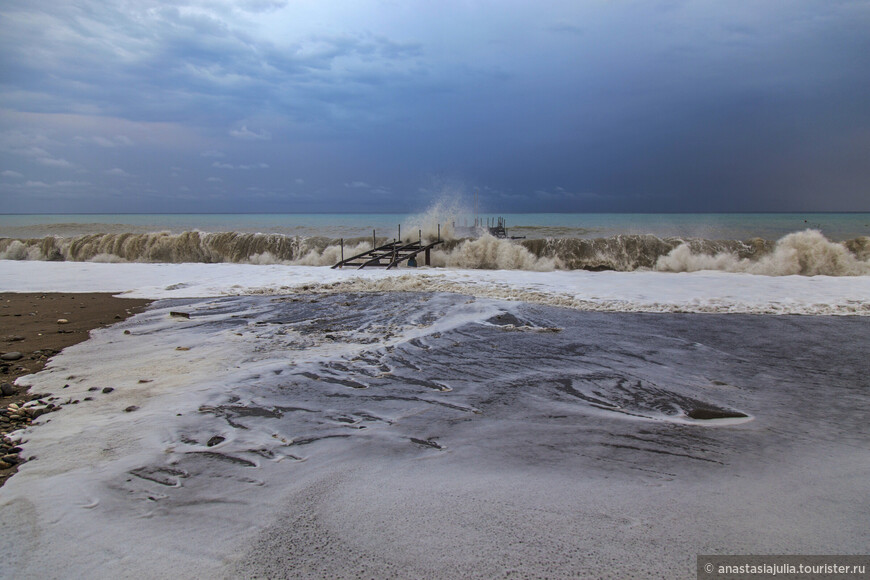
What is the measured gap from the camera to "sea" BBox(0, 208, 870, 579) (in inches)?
78.0

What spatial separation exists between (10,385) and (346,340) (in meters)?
3.16

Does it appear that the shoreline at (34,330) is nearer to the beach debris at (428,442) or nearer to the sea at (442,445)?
the sea at (442,445)

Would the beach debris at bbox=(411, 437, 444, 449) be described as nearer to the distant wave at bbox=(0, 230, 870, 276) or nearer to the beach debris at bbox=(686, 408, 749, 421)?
the beach debris at bbox=(686, 408, 749, 421)

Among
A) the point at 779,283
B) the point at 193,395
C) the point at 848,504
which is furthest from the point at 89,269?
the point at 779,283

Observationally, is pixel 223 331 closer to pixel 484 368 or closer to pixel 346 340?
pixel 346 340

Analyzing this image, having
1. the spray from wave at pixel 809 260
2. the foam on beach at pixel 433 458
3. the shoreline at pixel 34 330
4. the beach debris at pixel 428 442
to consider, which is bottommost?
the beach debris at pixel 428 442

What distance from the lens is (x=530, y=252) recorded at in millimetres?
18578

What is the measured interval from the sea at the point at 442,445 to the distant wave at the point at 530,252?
7037mm

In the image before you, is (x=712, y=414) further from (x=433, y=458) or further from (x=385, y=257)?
(x=385, y=257)

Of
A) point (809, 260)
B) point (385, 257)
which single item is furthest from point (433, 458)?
point (809, 260)

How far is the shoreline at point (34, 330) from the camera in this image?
3338mm

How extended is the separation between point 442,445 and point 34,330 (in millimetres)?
6361

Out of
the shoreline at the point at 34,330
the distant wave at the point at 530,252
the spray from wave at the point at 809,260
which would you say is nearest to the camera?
the shoreline at the point at 34,330

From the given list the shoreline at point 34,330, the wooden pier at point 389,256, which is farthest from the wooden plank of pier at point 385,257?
the shoreline at point 34,330
